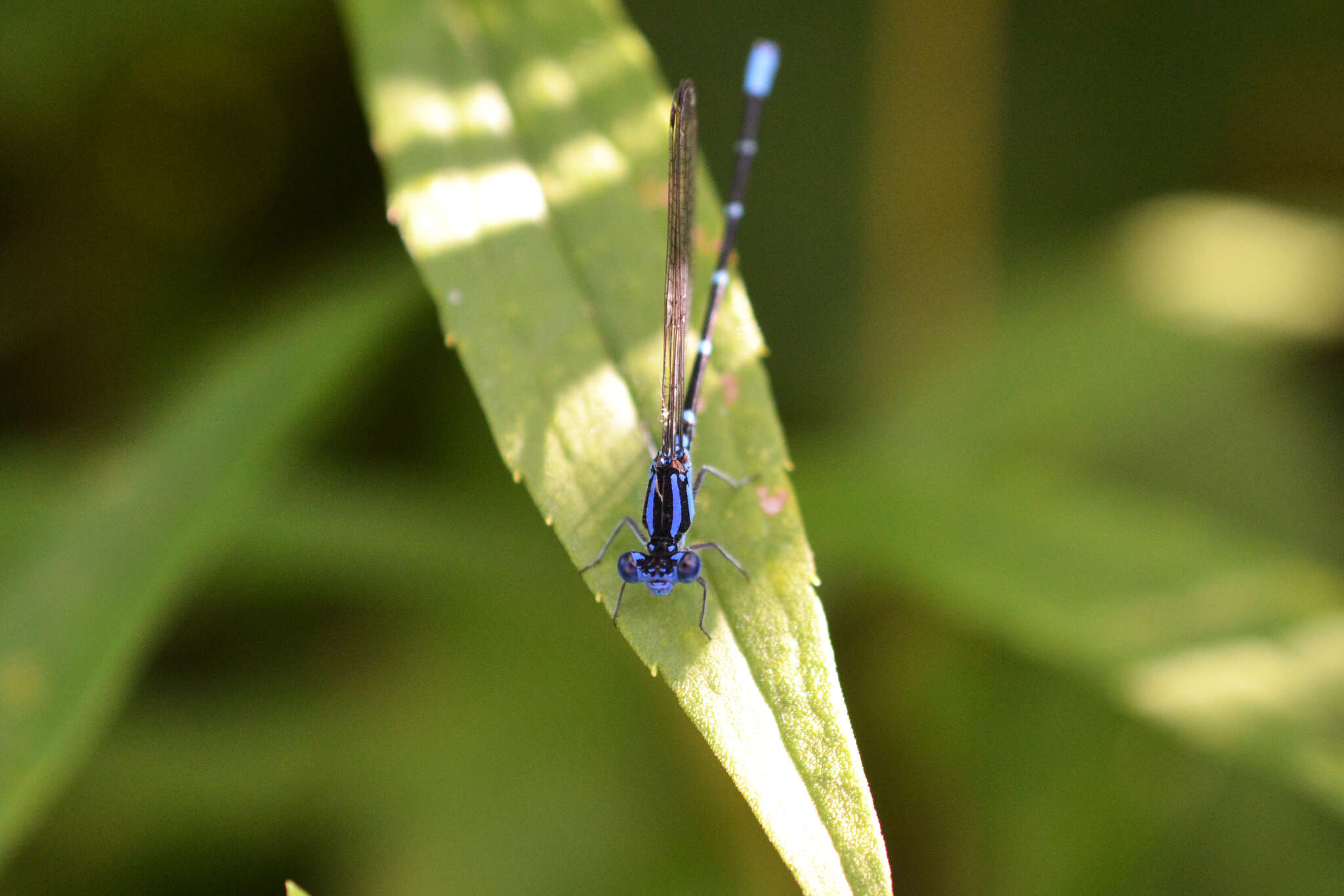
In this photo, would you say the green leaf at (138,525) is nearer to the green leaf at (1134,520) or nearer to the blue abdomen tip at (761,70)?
the blue abdomen tip at (761,70)

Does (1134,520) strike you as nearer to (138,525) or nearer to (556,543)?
(556,543)

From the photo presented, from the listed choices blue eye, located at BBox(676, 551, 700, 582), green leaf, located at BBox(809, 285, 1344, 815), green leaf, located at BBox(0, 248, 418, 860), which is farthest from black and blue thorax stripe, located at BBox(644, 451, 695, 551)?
green leaf, located at BBox(0, 248, 418, 860)

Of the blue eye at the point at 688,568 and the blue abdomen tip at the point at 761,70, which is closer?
the blue eye at the point at 688,568

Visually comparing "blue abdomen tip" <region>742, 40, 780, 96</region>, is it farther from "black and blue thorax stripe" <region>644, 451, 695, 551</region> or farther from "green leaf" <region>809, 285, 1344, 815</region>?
"black and blue thorax stripe" <region>644, 451, 695, 551</region>

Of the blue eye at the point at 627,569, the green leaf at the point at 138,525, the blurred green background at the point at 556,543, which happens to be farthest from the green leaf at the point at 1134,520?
the green leaf at the point at 138,525

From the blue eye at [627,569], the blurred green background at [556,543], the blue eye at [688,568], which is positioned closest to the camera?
the blue eye at [688,568]

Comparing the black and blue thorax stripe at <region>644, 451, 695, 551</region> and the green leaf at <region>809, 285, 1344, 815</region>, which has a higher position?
the green leaf at <region>809, 285, 1344, 815</region>
